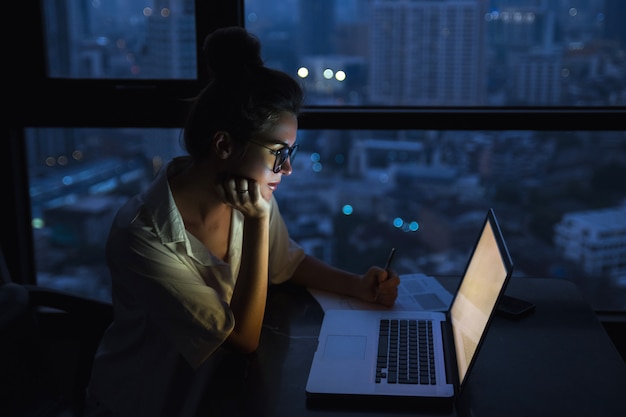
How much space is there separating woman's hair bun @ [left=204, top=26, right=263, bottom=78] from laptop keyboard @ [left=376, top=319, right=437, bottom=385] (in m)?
0.66

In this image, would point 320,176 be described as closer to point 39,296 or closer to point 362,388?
point 39,296

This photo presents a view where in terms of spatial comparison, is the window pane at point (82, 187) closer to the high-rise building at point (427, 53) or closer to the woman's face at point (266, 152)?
the high-rise building at point (427, 53)

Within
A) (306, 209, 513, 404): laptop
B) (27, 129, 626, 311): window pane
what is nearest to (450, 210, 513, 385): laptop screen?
(306, 209, 513, 404): laptop

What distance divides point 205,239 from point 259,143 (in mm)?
292

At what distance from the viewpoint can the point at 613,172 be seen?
2.35 metres

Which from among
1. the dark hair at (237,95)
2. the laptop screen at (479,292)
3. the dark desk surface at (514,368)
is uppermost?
the dark hair at (237,95)

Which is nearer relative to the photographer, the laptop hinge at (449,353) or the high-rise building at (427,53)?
the laptop hinge at (449,353)

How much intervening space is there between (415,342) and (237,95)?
66cm

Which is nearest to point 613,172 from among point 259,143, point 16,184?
point 259,143

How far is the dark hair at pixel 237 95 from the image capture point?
5.03 ft

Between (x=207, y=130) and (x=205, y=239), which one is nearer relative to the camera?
(x=207, y=130)

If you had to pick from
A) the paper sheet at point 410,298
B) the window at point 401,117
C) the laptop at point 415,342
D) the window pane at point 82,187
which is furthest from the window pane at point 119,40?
the laptop at point 415,342

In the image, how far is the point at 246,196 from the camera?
1553 millimetres

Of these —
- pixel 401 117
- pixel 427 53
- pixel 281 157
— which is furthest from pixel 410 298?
pixel 427 53
